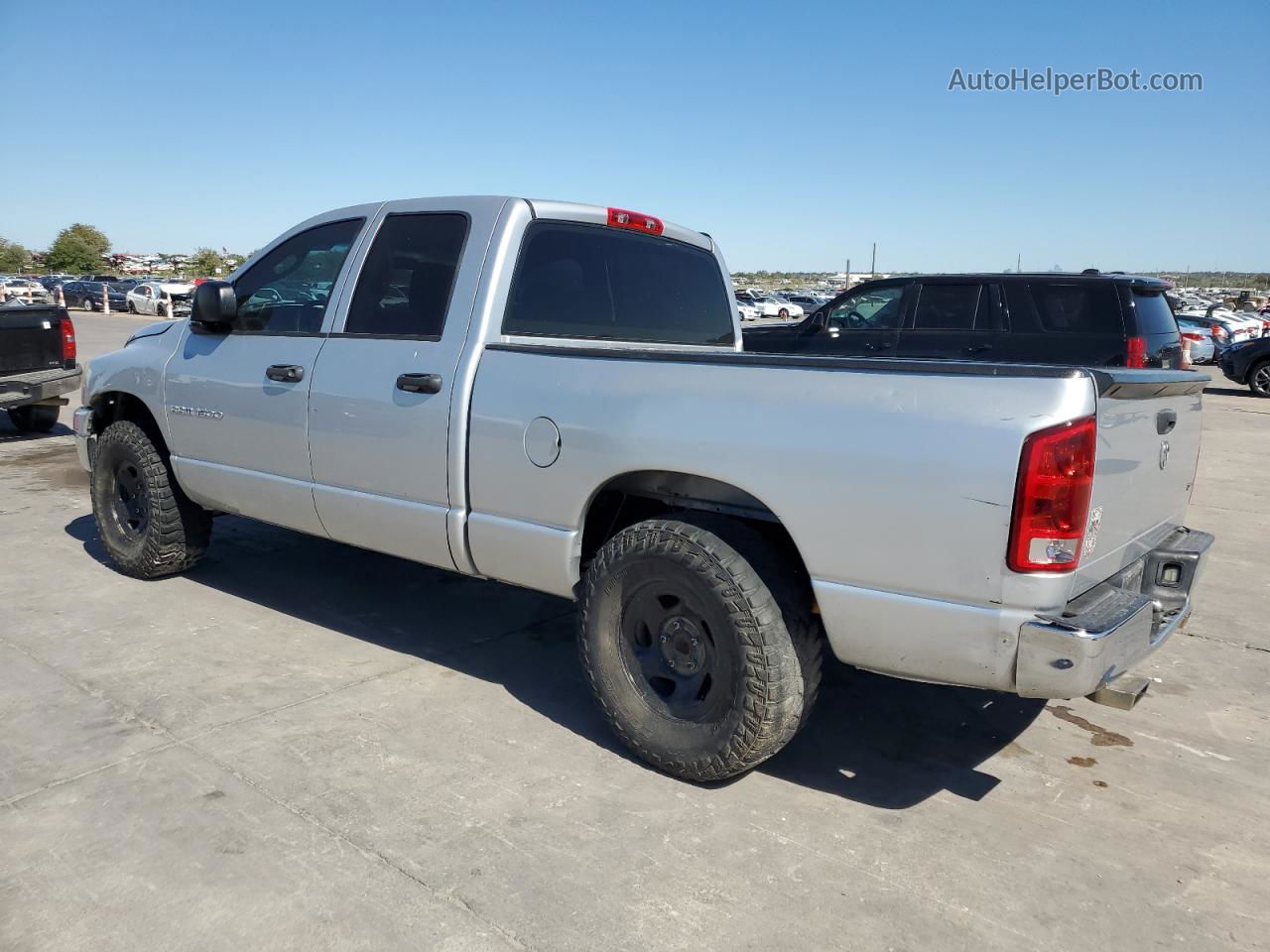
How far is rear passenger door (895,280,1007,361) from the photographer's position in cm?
944

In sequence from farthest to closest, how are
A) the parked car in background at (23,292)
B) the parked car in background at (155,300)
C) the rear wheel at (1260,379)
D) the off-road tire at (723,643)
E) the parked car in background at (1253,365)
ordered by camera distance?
the parked car in background at (155,300) → the parked car in background at (23,292) → the rear wheel at (1260,379) → the parked car in background at (1253,365) → the off-road tire at (723,643)

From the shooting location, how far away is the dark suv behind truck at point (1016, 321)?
29.0 feet

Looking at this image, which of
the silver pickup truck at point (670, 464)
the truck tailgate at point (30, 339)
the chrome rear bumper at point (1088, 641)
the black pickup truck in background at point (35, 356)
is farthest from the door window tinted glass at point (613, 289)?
the truck tailgate at point (30, 339)

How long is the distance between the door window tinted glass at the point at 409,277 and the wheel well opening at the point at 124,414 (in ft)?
5.61

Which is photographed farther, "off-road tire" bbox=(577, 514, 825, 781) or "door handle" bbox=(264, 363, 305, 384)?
"door handle" bbox=(264, 363, 305, 384)

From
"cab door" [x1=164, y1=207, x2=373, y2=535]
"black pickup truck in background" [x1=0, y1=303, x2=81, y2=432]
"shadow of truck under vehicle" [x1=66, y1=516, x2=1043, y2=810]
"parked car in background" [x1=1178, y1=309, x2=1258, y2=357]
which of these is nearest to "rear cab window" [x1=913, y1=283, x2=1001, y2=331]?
"shadow of truck under vehicle" [x1=66, y1=516, x2=1043, y2=810]

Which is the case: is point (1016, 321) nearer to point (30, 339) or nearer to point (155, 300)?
point (30, 339)

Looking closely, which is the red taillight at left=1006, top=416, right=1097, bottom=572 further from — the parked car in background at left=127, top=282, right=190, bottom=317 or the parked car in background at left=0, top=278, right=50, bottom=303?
the parked car in background at left=0, top=278, right=50, bottom=303

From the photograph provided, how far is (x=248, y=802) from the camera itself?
3117mm

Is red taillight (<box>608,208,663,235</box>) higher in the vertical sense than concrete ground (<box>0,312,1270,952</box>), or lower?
higher

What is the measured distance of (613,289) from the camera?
4.39m

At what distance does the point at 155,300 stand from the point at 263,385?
40.7m

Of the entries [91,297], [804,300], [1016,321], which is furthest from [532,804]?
[804,300]

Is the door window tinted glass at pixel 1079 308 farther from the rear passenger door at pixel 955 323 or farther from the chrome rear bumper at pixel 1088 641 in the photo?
the chrome rear bumper at pixel 1088 641
